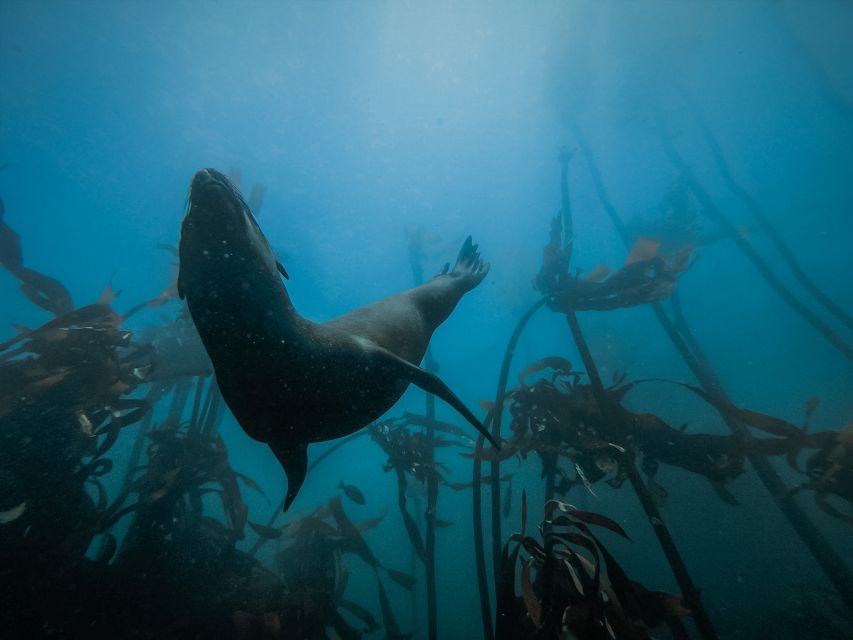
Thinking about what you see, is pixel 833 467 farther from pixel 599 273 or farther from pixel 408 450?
pixel 408 450

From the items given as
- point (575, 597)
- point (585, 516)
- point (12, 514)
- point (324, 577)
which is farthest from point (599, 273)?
point (12, 514)

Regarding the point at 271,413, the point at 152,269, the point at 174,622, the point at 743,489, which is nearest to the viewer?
the point at 271,413

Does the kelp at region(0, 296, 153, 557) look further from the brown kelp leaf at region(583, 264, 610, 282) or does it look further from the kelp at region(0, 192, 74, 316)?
the brown kelp leaf at region(583, 264, 610, 282)

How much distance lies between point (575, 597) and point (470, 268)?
440 centimetres

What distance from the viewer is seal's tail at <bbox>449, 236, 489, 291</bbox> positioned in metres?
5.12

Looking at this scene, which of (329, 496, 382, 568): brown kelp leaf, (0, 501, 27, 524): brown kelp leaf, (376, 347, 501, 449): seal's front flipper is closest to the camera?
(376, 347, 501, 449): seal's front flipper

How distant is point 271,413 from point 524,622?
249cm

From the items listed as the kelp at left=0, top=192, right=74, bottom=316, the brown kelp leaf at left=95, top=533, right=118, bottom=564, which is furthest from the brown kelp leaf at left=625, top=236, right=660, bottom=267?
the kelp at left=0, top=192, right=74, bottom=316

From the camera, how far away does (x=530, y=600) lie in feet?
7.61

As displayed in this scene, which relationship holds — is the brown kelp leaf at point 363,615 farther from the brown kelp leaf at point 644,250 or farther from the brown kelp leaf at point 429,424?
the brown kelp leaf at point 644,250

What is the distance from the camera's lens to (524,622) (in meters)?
2.55

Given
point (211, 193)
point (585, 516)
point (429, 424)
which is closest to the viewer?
point (211, 193)

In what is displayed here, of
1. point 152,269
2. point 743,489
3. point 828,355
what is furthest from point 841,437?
point 828,355

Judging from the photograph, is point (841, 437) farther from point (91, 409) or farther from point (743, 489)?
point (743, 489)
